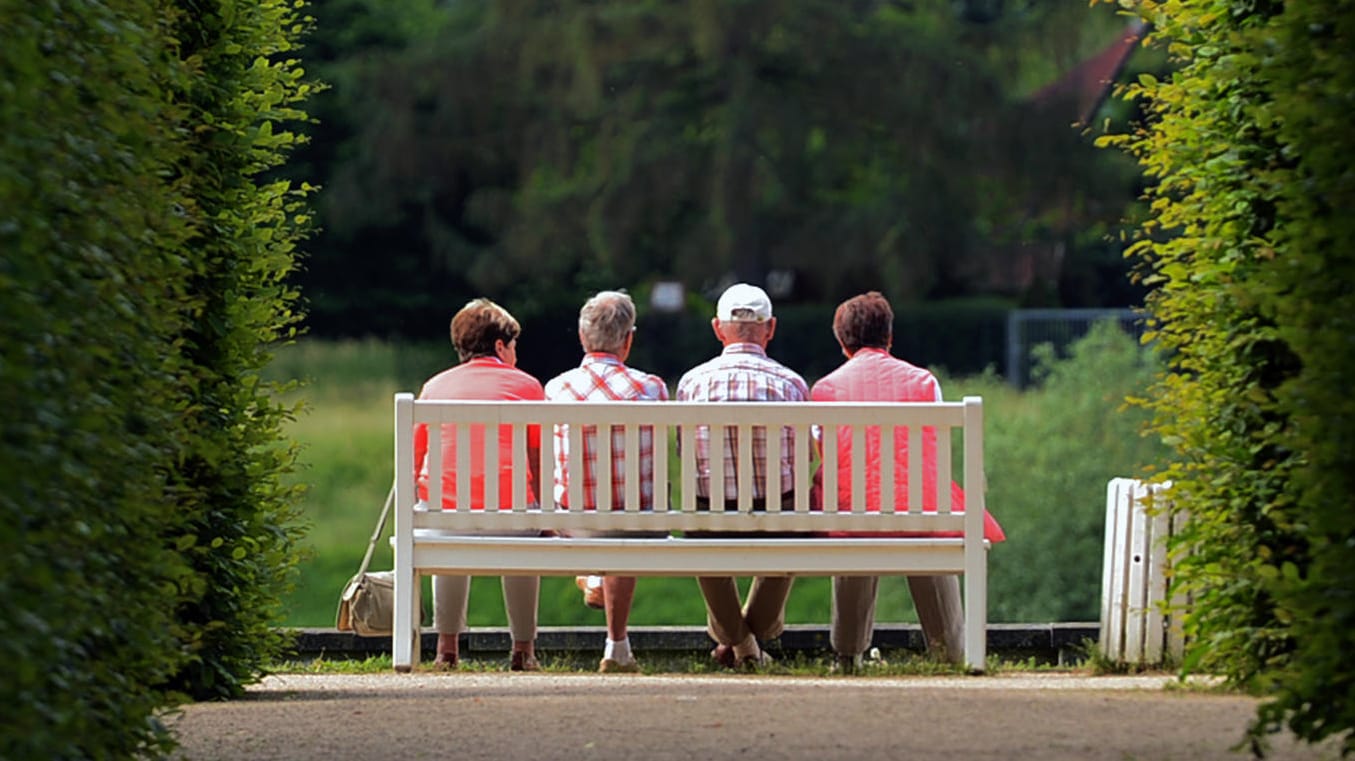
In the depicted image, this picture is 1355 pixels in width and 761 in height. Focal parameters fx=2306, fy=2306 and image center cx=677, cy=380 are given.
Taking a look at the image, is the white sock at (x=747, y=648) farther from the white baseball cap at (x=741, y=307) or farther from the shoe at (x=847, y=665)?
the white baseball cap at (x=741, y=307)

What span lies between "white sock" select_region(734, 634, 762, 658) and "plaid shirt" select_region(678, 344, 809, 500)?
0.75 meters

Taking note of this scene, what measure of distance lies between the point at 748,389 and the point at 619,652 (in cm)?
115

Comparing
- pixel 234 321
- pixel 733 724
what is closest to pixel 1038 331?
pixel 234 321

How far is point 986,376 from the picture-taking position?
31062mm

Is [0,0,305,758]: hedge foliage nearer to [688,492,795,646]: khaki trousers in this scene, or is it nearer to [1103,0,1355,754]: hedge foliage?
[688,492,795,646]: khaki trousers

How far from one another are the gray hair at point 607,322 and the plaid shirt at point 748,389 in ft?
1.04

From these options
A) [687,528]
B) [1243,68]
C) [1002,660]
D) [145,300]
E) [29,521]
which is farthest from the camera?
[1002,660]

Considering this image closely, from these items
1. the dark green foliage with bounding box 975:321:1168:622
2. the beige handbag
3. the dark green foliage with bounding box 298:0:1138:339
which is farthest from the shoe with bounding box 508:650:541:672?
the dark green foliage with bounding box 298:0:1138:339

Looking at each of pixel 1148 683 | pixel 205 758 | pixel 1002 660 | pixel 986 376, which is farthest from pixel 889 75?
pixel 205 758

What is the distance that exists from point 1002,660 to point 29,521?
21.5 feet

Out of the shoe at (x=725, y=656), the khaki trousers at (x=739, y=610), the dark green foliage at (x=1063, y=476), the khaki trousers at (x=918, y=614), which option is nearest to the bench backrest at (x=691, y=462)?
the khaki trousers at (x=739, y=610)

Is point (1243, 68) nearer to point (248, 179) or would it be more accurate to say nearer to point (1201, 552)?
point (1201, 552)

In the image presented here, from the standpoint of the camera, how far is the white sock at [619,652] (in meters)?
9.00

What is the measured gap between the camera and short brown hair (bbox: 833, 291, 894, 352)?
919 centimetres
